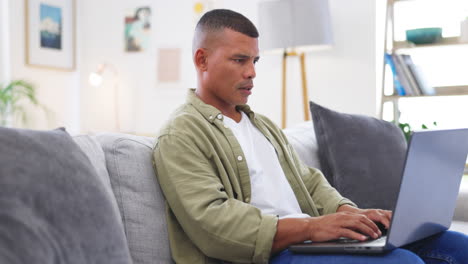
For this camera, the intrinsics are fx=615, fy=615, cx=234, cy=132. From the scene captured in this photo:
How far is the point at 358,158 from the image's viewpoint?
2.34 metres

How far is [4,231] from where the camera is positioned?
1032mm

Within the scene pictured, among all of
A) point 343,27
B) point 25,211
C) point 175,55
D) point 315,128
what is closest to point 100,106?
point 175,55

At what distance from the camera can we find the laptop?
1.26 m

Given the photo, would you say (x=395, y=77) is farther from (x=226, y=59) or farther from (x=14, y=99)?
(x=14, y=99)

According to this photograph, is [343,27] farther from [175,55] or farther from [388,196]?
[388,196]

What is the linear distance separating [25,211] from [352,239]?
2.37 ft

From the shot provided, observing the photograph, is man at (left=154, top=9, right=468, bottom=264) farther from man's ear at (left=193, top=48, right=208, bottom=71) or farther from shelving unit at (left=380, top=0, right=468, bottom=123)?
shelving unit at (left=380, top=0, right=468, bottom=123)

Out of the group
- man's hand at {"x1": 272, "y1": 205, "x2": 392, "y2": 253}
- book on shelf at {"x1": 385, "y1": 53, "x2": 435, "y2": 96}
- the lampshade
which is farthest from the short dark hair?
book on shelf at {"x1": 385, "y1": 53, "x2": 435, "y2": 96}

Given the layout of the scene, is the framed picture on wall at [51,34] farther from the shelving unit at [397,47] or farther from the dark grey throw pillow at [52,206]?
the dark grey throw pillow at [52,206]

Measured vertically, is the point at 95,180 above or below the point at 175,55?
below

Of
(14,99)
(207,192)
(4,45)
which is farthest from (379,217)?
(4,45)

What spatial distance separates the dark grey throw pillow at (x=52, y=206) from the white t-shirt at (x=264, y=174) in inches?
18.8

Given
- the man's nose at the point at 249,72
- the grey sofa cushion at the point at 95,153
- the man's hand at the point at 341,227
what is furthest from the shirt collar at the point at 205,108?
the man's hand at the point at 341,227

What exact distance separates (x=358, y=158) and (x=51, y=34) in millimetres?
4019
